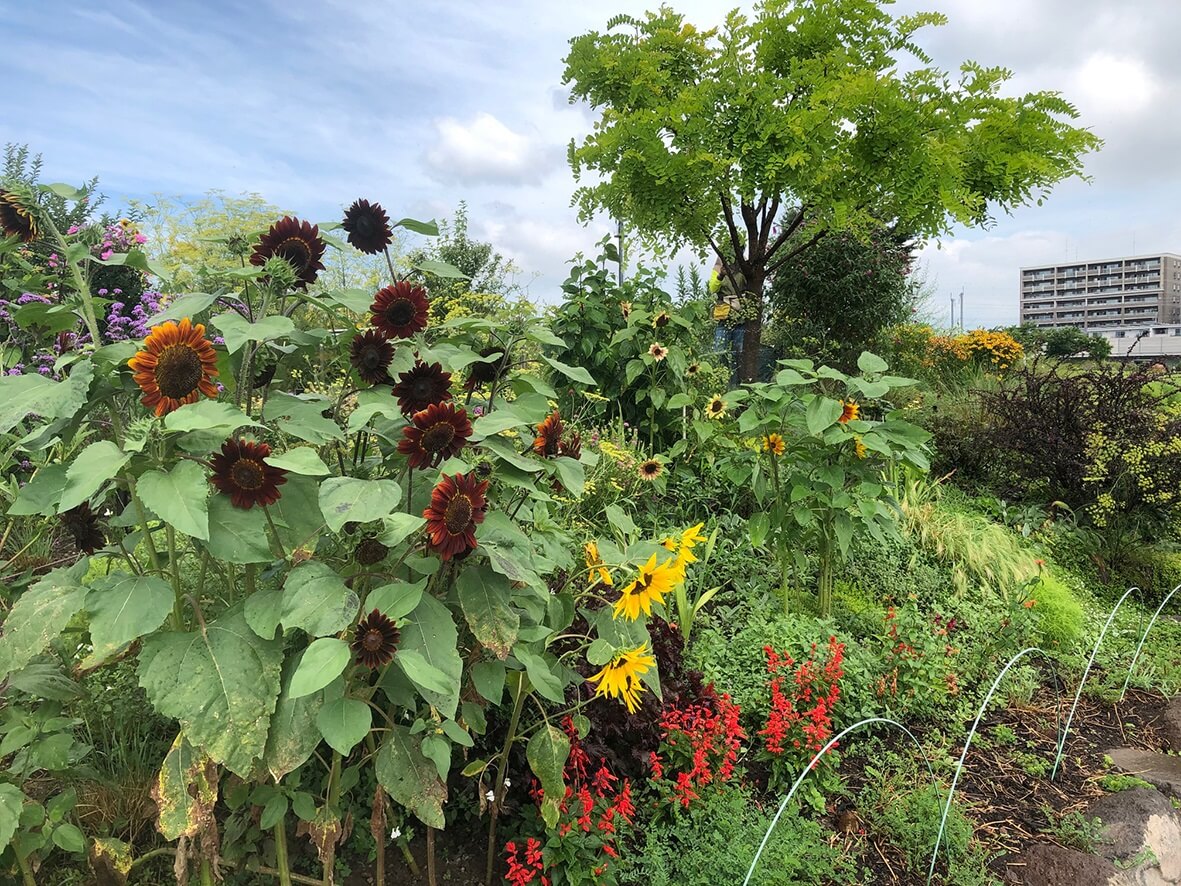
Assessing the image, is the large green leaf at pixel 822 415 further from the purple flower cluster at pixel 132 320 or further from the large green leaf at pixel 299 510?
the purple flower cluster at pixel 132 320

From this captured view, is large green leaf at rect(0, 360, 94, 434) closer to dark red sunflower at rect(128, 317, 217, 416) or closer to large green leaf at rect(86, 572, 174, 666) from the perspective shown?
dark red sunflower at rect(128, 317, 217, 416)

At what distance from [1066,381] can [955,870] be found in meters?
4.30

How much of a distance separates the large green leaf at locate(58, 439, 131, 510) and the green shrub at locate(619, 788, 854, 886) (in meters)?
1.48

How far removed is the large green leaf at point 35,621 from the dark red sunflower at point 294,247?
26.1 inches

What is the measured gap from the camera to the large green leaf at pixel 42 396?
3.60ft

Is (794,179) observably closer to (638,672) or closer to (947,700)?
(947,700)

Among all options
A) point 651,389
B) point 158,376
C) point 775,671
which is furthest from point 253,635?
point 651,389

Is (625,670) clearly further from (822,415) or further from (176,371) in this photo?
(822,415)

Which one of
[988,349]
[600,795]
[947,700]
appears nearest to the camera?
[600,795]

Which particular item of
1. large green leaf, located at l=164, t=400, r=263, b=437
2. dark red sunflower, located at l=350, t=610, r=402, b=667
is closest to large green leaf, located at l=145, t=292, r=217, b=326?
large green leaf, located at l=164, t=400, r=263, b=437

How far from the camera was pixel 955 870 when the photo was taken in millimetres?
1957

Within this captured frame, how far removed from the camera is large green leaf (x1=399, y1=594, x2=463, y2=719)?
1.18 meters

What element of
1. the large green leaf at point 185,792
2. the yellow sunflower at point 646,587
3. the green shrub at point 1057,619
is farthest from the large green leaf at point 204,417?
the green shrub at point 1057,619

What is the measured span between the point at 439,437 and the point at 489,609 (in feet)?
1.03
